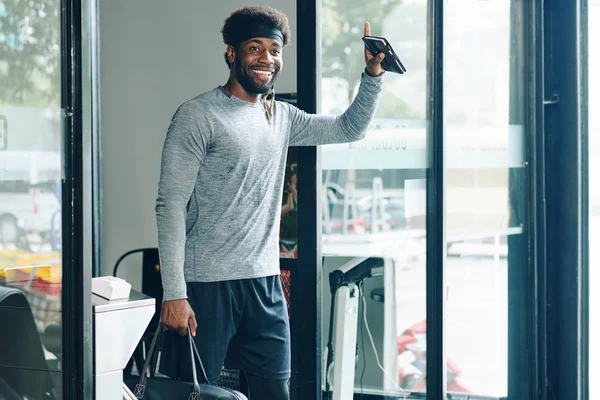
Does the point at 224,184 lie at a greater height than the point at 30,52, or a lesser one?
lesser

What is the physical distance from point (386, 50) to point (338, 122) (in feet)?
0.86

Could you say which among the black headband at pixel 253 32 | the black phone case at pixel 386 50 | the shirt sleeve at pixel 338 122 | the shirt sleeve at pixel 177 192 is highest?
the black headband at pixel 253 32

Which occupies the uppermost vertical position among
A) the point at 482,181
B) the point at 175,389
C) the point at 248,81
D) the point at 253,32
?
the point at 253,32

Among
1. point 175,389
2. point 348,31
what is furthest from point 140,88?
point 175,389

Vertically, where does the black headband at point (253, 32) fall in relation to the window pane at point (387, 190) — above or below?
above

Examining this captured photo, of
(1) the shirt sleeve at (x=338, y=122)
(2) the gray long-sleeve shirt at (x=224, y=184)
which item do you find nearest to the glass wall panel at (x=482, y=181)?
(1) the shirt sleeve at (x=338, y=122)

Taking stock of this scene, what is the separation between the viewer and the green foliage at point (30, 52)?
4.91ft

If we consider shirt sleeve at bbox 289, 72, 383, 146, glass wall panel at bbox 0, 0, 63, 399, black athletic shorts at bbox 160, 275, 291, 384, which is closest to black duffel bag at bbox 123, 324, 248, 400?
black athletic shorts at bbox 160, 275, 291, 384

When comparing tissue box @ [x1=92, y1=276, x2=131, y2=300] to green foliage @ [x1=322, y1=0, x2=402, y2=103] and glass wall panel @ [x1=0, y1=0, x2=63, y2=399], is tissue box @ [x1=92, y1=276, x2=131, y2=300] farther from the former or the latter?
green foliage @ [x1=322, y1=0, x2=402, y2=103]

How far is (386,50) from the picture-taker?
236 cm
